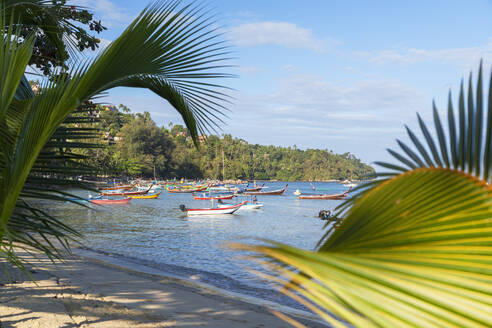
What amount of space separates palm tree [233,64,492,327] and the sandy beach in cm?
425

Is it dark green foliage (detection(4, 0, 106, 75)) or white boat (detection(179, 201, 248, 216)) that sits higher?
dark green foliage (detection(4, 0, 106, 75))

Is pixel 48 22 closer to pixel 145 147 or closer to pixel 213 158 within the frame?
pixel 145 147

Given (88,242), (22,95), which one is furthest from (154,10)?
(88,242)

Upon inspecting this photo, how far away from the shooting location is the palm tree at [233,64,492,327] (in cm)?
59

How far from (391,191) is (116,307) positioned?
6.50m

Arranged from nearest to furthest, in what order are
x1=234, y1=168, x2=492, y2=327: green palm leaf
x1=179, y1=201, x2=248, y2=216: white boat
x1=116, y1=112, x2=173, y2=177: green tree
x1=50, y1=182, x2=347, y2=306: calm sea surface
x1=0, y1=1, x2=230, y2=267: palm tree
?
x1=234, y1=168, x2=492, y2=327: green palm leaf < x1=0, y1=1, x2=230, y2=267: palm tree < x1=50, y1=182, x2=347, y2=306: calm sea surface < x1=179, y1=201, x2=248, y2=216: white boat < x1=116, y1=112, x2=173, y2=177: green tree

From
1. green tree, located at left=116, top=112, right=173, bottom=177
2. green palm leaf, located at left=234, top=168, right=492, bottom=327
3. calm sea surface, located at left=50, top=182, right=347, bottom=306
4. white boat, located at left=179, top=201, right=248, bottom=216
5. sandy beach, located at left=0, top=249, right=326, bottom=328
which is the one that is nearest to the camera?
green palm leaf, located at left=234, top=168, right=492, bottom=327

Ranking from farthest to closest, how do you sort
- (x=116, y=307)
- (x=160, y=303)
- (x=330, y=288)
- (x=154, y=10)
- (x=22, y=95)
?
1. (x=160, y=303)
2. (x=116, y=307)
3. (x=22, y=95)
4. (x=154, y=10)
5. (x=330, y=288)

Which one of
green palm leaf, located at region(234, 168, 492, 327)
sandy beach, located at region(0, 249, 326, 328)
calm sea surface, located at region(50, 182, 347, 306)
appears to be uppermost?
green palm leaf, located at region(234, 168, 492, 327)

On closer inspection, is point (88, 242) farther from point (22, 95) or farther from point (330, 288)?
point (330, 288)

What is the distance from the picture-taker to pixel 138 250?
18.0 meters

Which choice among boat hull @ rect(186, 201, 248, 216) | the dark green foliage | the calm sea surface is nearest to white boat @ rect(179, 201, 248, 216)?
boat hull @ rect(186, 201, 248, 216)

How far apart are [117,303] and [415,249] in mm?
6958

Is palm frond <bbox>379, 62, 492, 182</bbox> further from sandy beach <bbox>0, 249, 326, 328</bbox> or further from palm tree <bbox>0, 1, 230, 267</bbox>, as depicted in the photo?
sandy beach <bbox>0, 249, 326, 328</bbox>
